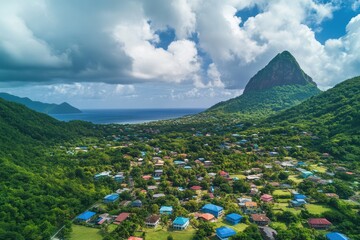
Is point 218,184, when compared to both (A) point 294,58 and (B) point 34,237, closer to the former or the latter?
(B) point 34,237

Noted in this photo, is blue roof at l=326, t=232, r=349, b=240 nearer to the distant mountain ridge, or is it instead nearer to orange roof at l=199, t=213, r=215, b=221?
orange roof at l=199, t=213, r=215, b=221

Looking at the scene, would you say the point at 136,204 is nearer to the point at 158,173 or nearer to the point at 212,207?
the point at 212,207

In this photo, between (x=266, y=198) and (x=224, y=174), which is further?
(x=224, y=174)

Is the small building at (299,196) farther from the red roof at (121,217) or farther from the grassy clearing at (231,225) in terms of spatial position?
the red roof at (121,217)

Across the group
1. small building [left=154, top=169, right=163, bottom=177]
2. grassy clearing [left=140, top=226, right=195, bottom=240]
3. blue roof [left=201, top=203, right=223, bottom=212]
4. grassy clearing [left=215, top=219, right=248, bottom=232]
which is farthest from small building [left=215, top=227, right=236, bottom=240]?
small building [left=154, top=169, right=163, bottom=177]

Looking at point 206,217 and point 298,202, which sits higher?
point 298,202

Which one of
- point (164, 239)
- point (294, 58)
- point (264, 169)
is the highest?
point (294, 58)

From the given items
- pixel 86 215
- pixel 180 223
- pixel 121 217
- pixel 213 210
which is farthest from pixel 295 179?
pixel 86 215

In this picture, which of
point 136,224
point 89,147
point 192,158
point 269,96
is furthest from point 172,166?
point 269,96
